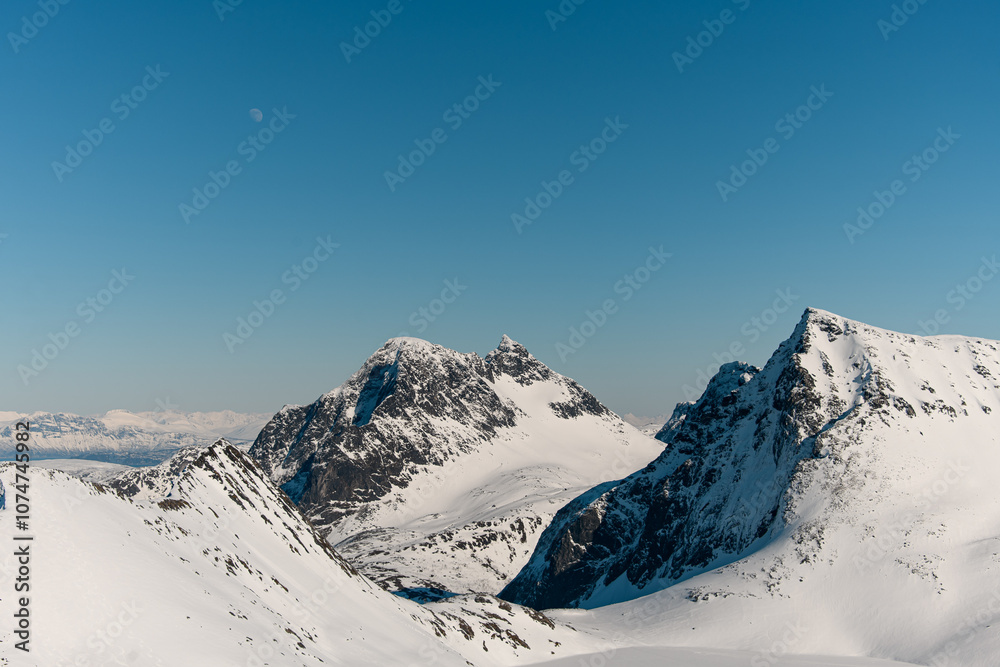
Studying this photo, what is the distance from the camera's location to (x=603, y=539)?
478ft

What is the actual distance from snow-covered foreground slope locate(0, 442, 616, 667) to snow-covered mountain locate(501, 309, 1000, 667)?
32.6m

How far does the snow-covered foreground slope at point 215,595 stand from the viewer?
33.4m

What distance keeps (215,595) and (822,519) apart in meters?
94.1

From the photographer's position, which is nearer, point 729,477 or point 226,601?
point 226,601

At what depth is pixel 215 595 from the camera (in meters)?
44.9

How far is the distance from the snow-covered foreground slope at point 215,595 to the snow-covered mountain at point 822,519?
32.6 metres

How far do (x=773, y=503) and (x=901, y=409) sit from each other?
29786mm

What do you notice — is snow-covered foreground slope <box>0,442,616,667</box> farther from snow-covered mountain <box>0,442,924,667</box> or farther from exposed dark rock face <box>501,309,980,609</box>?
exposed dark rock face <box>501,309,980,609</box>

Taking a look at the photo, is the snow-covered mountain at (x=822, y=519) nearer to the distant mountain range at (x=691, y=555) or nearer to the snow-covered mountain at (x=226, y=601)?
the distant mountain range at (x=691, y=555)

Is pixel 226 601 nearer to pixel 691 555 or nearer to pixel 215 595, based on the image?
pixel 215 595

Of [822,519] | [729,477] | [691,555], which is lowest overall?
[691,555]

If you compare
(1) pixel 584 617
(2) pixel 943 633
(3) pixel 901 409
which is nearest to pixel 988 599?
(2) pixel 943 633

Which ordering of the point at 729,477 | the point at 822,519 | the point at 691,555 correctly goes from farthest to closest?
the point at 729,477, the point at 691,555, the point at 822,519

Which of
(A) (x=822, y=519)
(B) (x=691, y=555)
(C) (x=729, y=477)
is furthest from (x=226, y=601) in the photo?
(C) (x=729, y=477)
